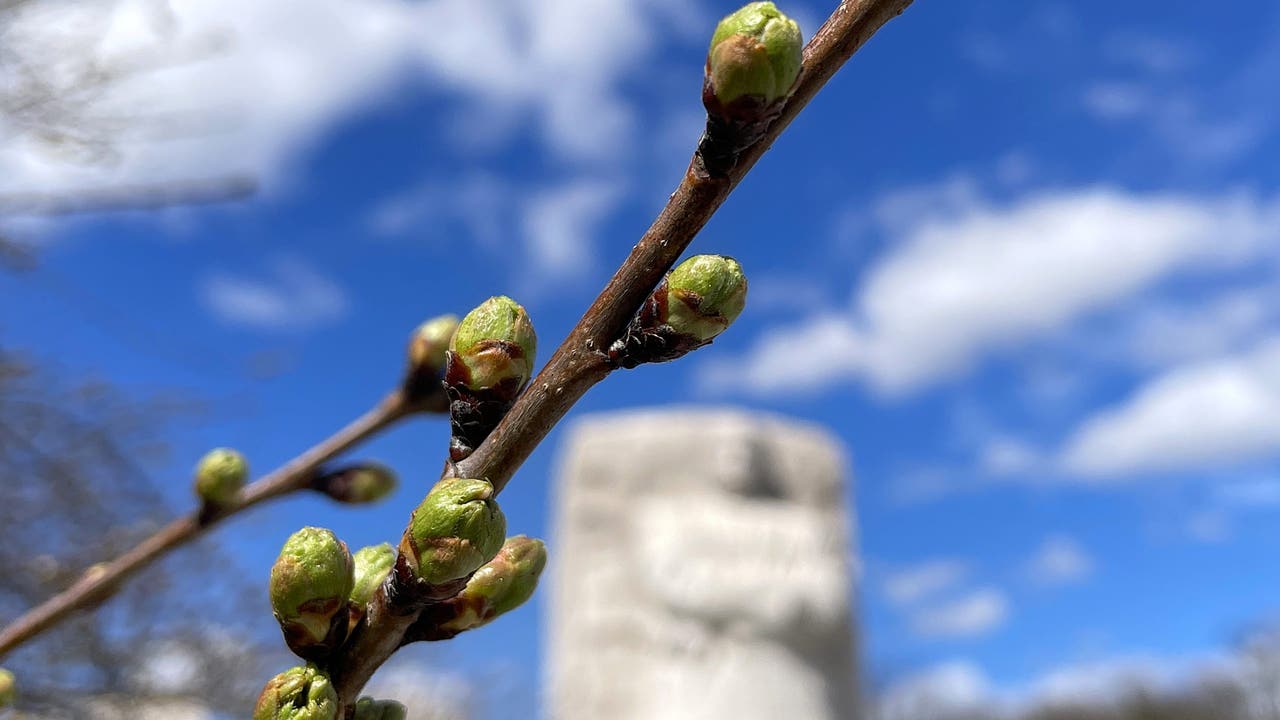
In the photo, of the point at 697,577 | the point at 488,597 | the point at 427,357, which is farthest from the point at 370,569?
the point at 697,577

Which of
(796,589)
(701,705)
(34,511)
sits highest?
(796,589)

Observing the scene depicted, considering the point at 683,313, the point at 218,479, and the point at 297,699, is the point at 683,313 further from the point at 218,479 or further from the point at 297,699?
the point at 218,479

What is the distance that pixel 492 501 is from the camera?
26 cm

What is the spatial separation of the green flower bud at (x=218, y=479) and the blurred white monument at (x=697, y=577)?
3.27m

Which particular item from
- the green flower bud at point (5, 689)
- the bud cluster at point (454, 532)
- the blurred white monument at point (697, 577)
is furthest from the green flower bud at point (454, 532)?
the blurred white monument at point (697, 577)

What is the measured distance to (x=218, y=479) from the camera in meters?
0.47

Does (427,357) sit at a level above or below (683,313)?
above

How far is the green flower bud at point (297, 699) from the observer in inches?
10.2

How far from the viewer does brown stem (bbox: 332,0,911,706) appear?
257 mm

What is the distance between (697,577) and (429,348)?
332 centimetres

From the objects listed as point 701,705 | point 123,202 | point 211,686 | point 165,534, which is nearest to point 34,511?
point 211,686

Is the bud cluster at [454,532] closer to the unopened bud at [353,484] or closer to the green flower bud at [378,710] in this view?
the green flower bud at [378,710]

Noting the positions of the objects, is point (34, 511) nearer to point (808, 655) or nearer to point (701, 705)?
point (701, 705)

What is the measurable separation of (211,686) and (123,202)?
0.72 meters
